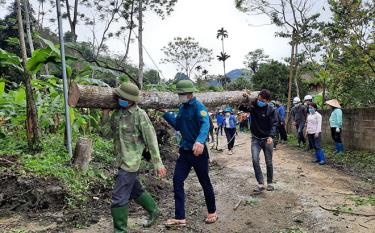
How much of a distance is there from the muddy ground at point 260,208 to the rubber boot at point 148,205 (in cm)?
10

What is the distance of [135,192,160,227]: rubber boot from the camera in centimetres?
479

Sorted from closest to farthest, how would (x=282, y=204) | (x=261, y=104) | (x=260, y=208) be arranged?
(x=260, y=208)
(x=282, y=204)
(x=261, y=104)

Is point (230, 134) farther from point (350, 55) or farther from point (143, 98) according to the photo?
point (143, 98)

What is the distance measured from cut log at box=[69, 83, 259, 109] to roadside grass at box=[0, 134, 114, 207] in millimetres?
1095

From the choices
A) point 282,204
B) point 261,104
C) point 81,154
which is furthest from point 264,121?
point 81,154

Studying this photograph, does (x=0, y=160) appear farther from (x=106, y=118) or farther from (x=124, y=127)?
(x=106, y=118)

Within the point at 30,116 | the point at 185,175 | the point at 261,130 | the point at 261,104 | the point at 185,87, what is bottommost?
the point at 185,175

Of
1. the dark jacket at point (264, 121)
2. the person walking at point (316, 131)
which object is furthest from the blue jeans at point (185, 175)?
the person walking at point (316, 131)

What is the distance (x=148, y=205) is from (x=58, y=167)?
185 cm

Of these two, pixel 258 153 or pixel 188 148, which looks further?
pixel 258 153

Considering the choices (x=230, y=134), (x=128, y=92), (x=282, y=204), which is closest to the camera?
(x=128, y=92)

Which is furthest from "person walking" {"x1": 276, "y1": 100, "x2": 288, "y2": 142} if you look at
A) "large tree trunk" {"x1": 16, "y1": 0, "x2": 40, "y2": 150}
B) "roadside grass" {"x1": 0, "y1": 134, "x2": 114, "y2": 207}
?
"large tree trunk" {"x1": 16, "y1": 0, "x2": 40, "y2": 150}

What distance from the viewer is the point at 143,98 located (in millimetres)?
6152

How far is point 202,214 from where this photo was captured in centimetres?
572
